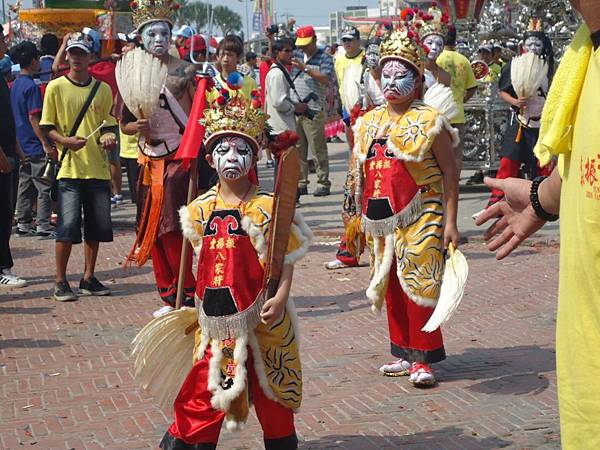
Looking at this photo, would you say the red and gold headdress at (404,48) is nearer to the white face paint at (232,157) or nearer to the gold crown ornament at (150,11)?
the white face paint at (232,157)

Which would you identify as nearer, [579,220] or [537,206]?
[579,220]

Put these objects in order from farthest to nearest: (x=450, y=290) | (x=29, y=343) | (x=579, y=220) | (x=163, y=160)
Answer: (x=163, y=160) < (x=29, y=343) < (x=450, y=290) < (x=579, y=220)

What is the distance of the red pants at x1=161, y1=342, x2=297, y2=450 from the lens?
4.93 metres

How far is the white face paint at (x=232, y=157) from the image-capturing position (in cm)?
509

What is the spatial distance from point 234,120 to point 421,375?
231 cm

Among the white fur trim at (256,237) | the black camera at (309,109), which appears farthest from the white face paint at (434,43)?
the white fur trim at (256,237)

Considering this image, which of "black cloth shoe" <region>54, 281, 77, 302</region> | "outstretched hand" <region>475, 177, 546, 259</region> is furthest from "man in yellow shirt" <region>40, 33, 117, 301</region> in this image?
"outstretched hand" <region>475, 177, 546, 259</region>

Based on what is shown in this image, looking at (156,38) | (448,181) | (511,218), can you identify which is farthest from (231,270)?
(156,38)

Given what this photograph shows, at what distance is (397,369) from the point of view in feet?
22.8

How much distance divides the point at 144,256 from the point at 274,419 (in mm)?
3388

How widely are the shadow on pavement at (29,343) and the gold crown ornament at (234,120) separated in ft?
11.3

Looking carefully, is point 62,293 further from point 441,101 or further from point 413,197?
point 413,197

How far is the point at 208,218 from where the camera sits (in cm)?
515

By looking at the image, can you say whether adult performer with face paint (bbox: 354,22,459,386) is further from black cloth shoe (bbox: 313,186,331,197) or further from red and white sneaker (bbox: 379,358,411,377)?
black cloth shoe (bbox: 313,186,331,197)
